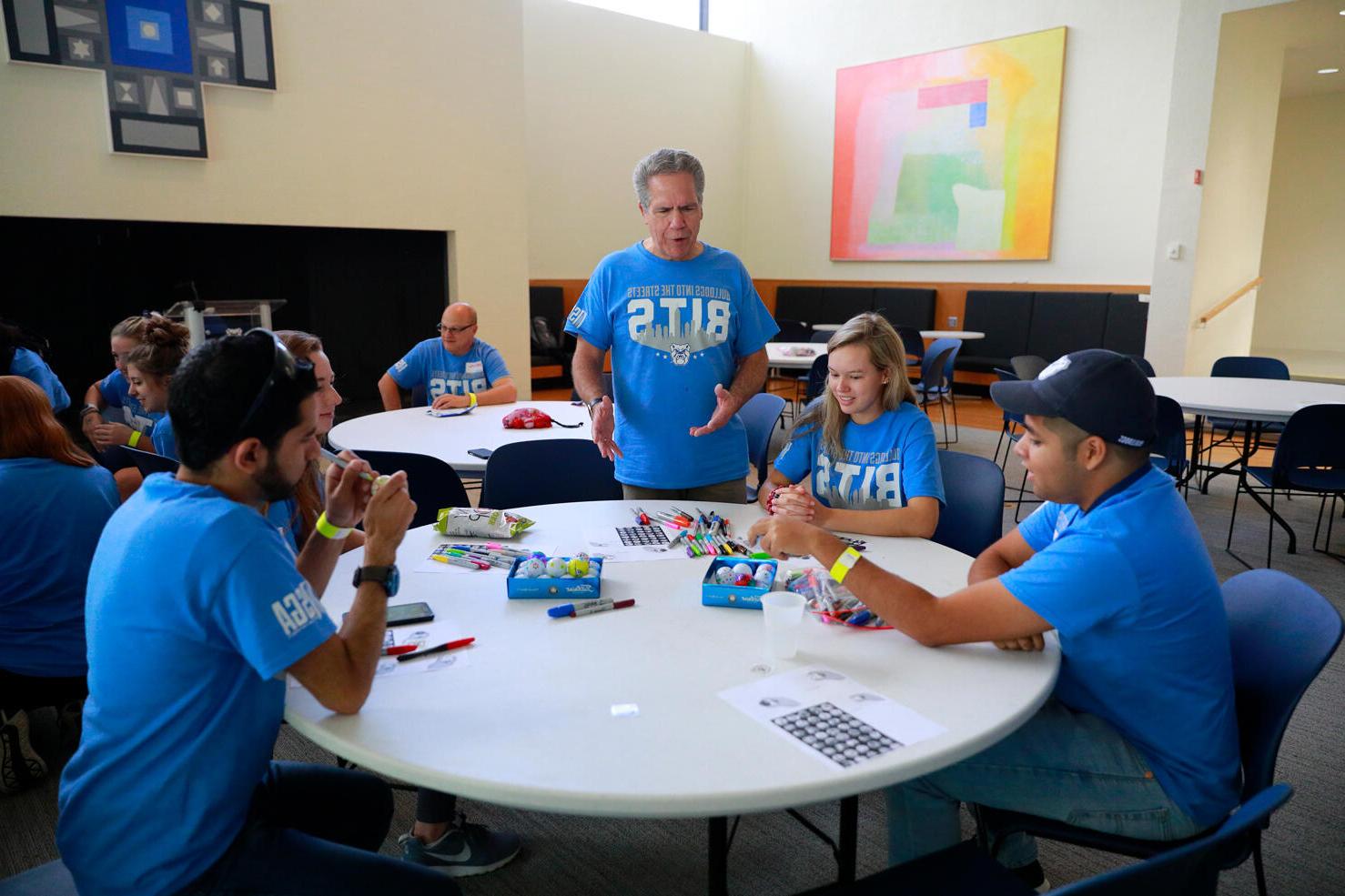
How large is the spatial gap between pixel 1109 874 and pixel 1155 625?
0.69 metres

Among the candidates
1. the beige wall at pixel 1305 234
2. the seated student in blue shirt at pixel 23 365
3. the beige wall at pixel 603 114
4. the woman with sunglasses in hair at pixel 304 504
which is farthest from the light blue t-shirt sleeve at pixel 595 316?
the beige wall at pixel 1305 234

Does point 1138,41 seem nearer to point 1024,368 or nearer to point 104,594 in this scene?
point 1024,368

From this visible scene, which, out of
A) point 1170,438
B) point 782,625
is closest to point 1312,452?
point 1170,438

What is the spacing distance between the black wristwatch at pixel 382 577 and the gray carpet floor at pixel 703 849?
0.99 m

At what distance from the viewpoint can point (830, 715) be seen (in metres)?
1.27

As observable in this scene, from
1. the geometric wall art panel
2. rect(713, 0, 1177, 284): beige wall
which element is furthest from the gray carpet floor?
rect(713, 0, 1177, 284): beige wall

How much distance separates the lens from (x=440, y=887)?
1310 mm

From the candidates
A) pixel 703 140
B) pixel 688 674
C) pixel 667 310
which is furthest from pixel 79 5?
pixel 703 140

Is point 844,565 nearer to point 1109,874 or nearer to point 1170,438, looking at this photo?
point 1109,874

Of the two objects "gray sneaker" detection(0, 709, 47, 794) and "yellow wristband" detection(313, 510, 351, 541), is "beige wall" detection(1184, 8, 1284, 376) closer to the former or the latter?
"yellow wristband" detection(313, 510, 351, 541)

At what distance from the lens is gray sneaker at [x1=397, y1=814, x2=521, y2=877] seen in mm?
2031

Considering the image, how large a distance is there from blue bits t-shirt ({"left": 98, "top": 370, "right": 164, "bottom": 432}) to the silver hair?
2.33 meters

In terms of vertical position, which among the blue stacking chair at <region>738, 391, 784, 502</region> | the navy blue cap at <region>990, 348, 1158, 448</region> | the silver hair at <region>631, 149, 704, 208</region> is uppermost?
the silver hair at <region>631, 149, 704, 208</region>

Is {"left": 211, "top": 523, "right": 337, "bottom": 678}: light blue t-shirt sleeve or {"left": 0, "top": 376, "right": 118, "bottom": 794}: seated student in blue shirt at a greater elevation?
{"left": 211, "top": 523, "right": 337, "bottom": 678}: light blue t-shirt sleeve
